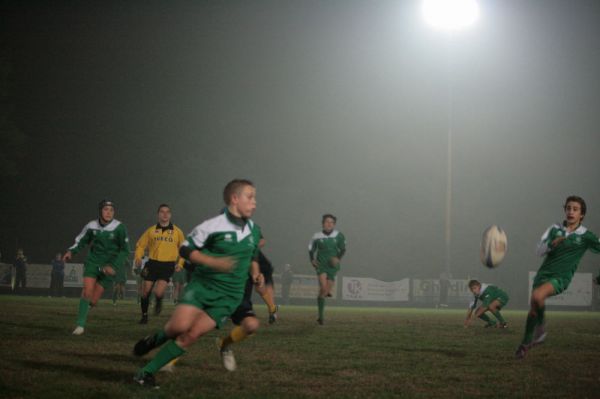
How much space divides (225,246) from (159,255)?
8.60 m

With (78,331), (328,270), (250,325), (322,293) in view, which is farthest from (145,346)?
(328,270)

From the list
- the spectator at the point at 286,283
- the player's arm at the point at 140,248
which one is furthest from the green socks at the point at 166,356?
the spectator at the point at 286,283

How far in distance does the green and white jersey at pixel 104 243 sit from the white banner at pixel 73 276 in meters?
23.2

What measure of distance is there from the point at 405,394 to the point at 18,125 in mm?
47978

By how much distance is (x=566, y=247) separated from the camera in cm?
982

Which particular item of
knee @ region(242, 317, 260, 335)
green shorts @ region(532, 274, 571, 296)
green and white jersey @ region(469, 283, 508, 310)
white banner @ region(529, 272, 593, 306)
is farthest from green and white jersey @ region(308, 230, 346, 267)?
white banner @ region(529, 272, 593, 306)

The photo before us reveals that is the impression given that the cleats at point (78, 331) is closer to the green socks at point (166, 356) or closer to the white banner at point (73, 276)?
the green socks at point (166, 356)

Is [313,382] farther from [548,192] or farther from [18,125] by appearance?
[548,192]

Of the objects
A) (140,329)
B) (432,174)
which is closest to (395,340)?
(140,329)

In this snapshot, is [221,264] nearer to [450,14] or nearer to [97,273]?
[97,273]

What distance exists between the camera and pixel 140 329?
12977 mm

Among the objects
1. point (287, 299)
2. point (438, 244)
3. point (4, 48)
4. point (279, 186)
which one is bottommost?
point (287, 299)

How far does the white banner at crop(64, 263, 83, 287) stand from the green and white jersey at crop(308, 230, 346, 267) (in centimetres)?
2053

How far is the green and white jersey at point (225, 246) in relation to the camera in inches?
256
